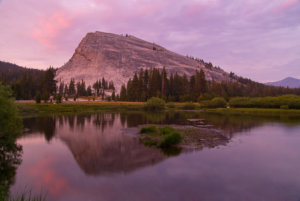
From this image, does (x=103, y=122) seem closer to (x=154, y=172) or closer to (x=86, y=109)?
(x=86, y=109)

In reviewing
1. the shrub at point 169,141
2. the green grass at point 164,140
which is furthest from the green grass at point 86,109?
the shrub at point 169,141

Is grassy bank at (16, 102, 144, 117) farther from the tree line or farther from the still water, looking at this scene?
the still water

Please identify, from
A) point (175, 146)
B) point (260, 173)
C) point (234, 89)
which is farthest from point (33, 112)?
point (234, 89)

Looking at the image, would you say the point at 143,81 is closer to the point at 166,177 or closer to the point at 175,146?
the point at 175,146

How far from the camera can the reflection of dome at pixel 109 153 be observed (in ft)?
51.5

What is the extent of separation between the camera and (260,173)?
1477 cm

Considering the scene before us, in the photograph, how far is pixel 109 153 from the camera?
1906 cm

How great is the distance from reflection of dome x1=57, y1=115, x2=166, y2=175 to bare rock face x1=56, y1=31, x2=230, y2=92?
10705 cm

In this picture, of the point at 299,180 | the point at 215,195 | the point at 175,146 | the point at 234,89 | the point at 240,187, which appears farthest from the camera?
the point at 234,89

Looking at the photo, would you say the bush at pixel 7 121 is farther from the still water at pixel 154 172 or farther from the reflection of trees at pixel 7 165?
the still water at pixel 154 172

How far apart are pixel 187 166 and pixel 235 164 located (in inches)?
141

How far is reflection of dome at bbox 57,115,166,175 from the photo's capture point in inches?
619

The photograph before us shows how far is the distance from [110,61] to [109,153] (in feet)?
483

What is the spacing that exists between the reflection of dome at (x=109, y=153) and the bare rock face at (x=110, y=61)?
107m
